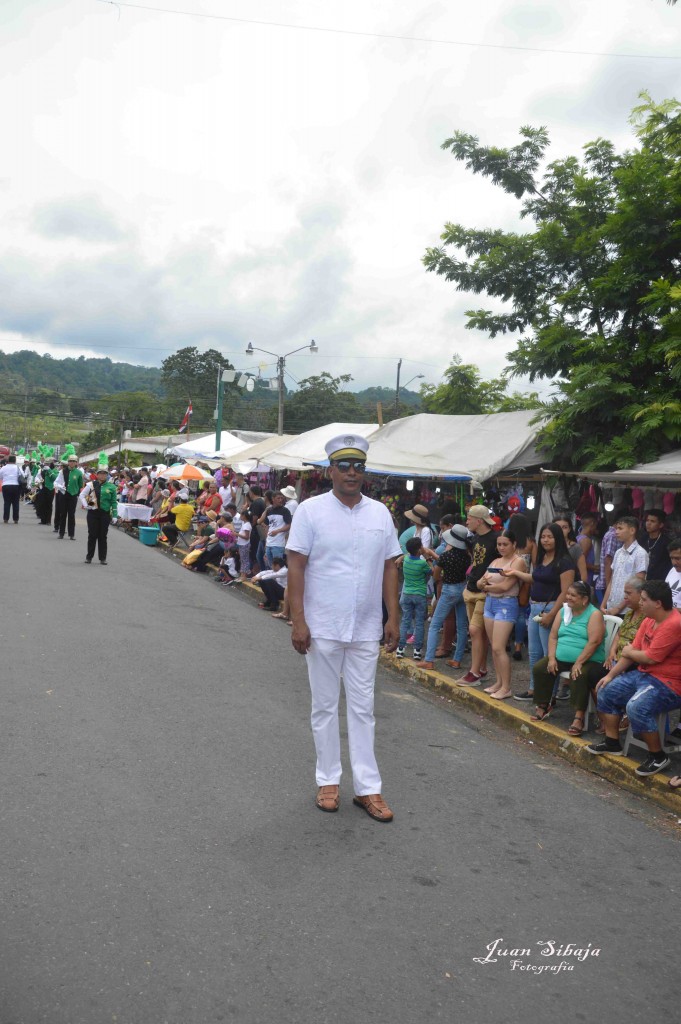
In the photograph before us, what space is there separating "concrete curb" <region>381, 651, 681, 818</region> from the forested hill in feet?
471

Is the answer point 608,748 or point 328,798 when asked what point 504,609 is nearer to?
point 608,748

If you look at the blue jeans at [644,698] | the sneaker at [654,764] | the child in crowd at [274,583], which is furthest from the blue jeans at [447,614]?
the child in crowd at [274,583]

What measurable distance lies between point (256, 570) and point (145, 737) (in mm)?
10895

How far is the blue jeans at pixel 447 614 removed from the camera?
383 inches

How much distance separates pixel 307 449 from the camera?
64.2ft

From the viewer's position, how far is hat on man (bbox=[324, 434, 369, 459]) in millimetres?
5095

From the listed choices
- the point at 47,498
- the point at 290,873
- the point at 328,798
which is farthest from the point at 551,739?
the point at 47,498

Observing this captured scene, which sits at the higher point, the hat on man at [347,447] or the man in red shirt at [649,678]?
the hat on man at [347,447]

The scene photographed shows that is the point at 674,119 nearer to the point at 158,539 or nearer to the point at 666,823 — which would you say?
the point at 666,823

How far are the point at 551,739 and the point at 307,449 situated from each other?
13083 millimetres

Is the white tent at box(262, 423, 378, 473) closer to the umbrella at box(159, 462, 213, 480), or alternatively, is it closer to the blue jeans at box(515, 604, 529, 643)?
the umbrella at box(159, 462, 213, 480)

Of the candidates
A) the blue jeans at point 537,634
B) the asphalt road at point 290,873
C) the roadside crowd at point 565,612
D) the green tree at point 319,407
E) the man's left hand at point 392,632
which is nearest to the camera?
the asphalt road at point 290,873

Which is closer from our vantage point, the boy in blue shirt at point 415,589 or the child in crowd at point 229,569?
the boy in blue shirt at point 415,589

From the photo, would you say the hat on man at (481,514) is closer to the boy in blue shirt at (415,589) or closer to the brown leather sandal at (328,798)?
the boy in blue shirt at (415,589)
